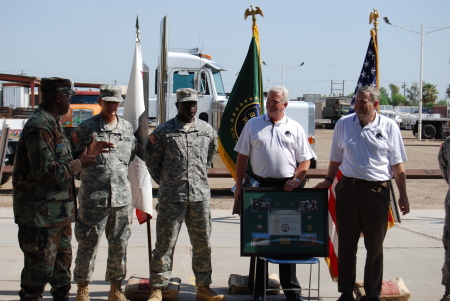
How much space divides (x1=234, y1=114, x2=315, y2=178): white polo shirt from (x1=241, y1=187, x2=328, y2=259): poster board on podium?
23 centimetres

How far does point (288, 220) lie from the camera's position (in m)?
5.68

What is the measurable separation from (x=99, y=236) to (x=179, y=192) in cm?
77

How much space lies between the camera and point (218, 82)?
48.4 feet

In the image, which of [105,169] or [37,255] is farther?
[105,169]

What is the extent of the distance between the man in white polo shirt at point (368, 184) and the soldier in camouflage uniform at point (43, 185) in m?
2.20

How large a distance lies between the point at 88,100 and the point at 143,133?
1553 cm

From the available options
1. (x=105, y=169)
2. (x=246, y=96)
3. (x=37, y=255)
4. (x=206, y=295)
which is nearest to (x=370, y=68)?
(x=246, y=96)

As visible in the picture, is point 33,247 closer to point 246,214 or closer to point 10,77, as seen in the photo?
point 246,214

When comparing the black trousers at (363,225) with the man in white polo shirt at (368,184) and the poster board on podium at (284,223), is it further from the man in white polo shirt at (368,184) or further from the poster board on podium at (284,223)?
the poster board on podium at (284,223)

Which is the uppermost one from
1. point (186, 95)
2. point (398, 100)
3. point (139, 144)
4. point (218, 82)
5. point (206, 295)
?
point (398, 100)

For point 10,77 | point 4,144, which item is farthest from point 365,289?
point 10,77

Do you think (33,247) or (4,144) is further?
(4,144)

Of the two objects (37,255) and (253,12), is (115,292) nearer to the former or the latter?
(37,255)

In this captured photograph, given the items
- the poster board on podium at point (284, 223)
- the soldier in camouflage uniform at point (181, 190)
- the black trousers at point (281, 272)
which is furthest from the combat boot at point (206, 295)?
the poster board on podium at point (284, 223)
